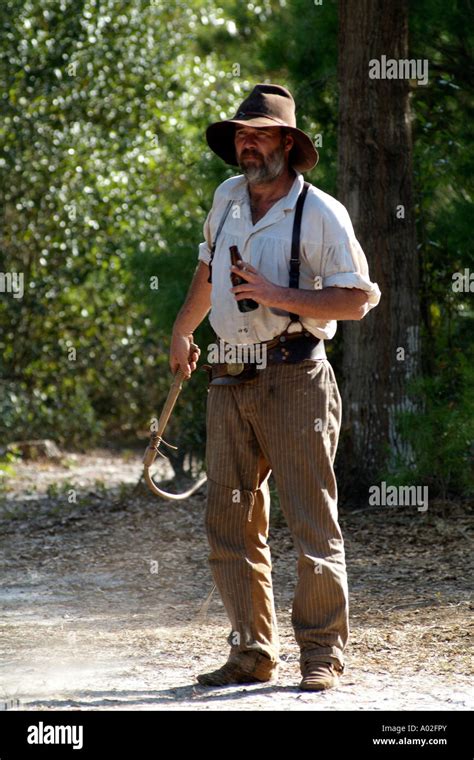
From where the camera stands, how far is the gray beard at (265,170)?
13.9 feet

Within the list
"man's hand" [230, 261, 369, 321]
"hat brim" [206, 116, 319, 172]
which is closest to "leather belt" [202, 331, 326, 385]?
"man's hand" [230, 261, 369, 321]

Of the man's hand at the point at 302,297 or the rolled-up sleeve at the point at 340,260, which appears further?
the rolled-up sleeve at the point at 340,260

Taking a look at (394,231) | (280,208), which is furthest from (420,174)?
(280,208)

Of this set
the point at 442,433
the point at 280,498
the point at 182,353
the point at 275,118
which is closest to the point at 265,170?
the point at 275,118

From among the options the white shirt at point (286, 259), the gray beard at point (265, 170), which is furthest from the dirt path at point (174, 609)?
the gray beard at point (265, 170)

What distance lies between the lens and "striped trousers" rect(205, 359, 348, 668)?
4.23 meters

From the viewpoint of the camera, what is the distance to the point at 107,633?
213 inches

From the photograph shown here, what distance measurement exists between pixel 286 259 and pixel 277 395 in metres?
0.47

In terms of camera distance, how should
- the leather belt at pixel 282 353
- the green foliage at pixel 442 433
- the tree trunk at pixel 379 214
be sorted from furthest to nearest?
the tree trunk at pixel 379 214
the green foliage at pixel 442 433
the leather belt at pixel 282 353

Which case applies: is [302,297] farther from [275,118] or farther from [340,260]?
[275,118]

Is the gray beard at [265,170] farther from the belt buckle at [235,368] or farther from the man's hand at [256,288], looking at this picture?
the belt buckle at [235,368]

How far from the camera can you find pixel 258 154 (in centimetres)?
426

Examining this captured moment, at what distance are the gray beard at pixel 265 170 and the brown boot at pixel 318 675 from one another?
1693 millimetres
